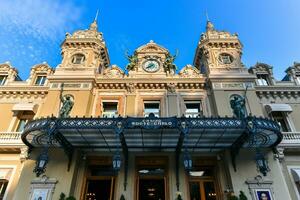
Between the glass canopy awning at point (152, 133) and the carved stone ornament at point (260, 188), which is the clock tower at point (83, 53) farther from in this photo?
the carved stone ornament at point (260, 188)

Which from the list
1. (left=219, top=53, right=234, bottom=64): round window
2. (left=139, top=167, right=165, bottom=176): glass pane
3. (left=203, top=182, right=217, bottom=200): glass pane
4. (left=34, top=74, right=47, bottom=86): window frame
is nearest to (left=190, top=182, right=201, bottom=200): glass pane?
(left=203, top=182, right=217, bottom=200): glass pane

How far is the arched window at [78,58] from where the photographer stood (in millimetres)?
20547

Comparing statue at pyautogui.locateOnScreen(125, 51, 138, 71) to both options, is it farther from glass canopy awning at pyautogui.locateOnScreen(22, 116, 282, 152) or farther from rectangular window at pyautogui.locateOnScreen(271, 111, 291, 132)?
rectangular window at pyautogui.locateOnScreen(271, 111, 291, 132)

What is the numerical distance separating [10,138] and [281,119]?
1940 centimetres

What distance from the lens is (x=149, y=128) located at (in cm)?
1355

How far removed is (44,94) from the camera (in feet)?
64.4

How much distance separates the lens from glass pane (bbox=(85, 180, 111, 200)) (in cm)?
1519

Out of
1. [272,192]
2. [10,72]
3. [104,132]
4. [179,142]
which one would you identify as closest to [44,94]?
[10,72]

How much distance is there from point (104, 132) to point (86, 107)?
12.8 ft

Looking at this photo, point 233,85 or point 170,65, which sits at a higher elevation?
point 170,65

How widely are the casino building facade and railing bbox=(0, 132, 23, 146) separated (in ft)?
0.22

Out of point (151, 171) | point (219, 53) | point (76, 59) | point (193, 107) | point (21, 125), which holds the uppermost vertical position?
point (219, 53)

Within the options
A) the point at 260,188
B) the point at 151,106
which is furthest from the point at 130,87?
the point at 260,188

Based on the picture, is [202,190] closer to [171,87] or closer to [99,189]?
[99,189]
